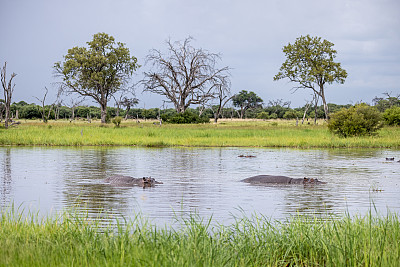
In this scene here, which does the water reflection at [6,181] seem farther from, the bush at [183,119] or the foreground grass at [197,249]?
the bush at [183,119]

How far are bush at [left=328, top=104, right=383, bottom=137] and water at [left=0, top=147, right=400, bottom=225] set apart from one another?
39.3 feet

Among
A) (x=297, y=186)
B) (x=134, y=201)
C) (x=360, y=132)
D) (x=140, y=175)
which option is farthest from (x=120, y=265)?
(x=360, y=132)

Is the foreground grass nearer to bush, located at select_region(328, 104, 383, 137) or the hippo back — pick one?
the hippo back

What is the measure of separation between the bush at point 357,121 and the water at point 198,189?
471 inches

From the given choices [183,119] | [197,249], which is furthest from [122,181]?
[183,119]

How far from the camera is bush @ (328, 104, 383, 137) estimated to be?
29.8m

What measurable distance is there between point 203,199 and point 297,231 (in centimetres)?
430

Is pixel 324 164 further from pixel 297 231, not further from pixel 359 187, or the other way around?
pixel 297 231

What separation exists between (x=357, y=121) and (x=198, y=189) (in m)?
21.1

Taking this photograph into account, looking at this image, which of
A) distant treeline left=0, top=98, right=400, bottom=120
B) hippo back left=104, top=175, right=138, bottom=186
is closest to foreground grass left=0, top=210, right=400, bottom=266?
hippo back left=104, top=175, right=138, bottom=186

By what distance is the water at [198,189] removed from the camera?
8.47 m

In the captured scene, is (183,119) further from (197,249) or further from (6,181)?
(197,249)

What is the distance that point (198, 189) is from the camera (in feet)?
36.3

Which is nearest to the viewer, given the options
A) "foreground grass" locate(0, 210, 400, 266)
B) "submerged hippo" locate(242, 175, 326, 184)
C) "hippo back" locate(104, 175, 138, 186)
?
"foreground grass" locate(0, 210, 400, 266)
